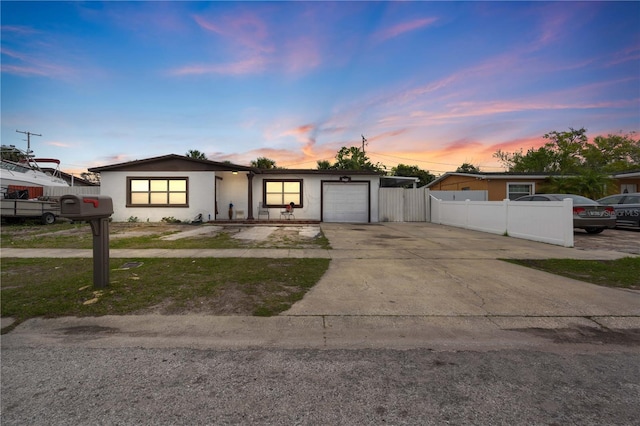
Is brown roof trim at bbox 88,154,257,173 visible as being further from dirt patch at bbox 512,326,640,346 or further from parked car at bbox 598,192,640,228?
parked car at bbox 598,192,640,228

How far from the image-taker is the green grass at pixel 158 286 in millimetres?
3730

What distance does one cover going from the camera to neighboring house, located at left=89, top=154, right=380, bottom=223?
16.6 metres

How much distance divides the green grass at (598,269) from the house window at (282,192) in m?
13.2

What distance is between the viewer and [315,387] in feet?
6.89

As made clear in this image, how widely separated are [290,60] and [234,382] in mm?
14733

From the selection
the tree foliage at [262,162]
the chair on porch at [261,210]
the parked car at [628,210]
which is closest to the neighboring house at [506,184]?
the parked car at [628,210]

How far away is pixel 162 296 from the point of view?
4.19 meters

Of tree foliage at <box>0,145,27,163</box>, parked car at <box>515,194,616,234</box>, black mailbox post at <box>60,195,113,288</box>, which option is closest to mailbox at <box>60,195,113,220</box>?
black mailbox post at <box>60,195,113,288</box>

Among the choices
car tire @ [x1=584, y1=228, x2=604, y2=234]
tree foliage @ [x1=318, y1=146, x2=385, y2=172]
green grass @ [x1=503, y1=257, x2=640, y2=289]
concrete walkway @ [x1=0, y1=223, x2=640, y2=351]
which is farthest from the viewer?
tree foliage @ [x1=318, y1=146, x2=385, y2=172]

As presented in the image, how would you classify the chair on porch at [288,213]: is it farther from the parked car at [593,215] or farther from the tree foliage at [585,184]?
the tree foliage at [585,184]

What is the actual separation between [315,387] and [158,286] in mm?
3683

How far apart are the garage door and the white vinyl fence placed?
538cm

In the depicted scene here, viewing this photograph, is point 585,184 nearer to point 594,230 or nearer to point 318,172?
point 594,230

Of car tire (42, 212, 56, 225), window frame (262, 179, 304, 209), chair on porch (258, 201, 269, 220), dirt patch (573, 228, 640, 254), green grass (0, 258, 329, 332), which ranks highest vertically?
window frame (262, 179, 304, 209)
